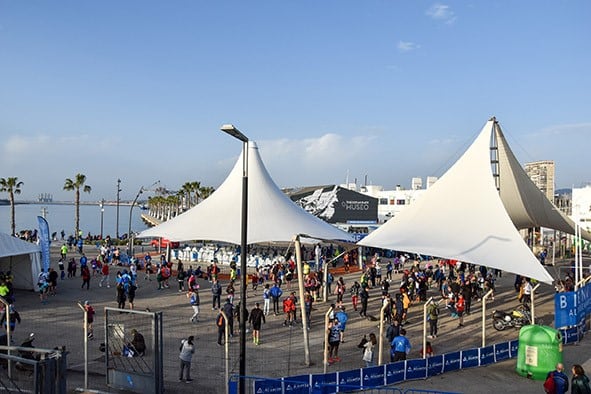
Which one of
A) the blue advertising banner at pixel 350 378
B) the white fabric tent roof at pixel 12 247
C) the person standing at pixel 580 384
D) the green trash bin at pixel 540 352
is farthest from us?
the white fabric tent roof at pixel 12 247

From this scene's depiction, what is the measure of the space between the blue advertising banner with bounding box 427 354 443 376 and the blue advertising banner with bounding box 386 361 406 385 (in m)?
0.77

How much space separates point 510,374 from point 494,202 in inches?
255

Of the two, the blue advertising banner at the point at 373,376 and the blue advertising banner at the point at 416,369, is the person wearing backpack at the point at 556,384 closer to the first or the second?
the blue advertising banner at the point at 416,369

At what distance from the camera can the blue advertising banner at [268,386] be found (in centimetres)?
911

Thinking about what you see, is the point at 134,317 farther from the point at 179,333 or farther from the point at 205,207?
the point at 205,207

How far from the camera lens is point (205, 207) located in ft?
70.0

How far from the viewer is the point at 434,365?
1162 cm

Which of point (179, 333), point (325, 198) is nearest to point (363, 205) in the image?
point (325, 198)

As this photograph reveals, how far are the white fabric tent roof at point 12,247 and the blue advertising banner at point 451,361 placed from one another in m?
15.7

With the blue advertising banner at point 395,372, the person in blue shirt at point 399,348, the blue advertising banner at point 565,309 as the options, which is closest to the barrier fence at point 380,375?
the blue advertising banner at point 395,372

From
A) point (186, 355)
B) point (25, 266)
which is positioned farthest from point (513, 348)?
point (25, 266)

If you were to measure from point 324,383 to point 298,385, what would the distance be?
569 mm

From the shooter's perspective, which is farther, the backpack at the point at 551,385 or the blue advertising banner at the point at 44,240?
the blue advertising banner at the point at 44,240

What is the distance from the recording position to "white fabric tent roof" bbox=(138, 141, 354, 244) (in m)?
18.8
